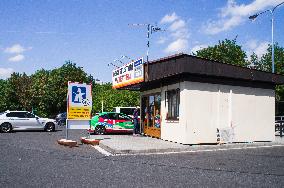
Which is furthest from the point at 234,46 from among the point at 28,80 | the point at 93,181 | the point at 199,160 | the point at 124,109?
the point at 93,181

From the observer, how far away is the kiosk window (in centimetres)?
1634

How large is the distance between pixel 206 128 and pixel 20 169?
9.47m

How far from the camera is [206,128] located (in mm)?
15727

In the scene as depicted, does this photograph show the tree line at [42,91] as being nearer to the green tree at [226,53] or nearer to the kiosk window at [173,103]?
the green tree at [226,53]

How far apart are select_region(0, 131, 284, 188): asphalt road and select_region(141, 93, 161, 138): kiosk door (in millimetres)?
6593

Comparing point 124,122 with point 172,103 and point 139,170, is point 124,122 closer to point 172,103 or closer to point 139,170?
point 172,103

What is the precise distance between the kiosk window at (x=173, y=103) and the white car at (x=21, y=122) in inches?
480

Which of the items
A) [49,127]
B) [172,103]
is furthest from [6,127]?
[172,103]

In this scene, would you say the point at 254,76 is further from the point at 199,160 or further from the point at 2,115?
the point at 2,115

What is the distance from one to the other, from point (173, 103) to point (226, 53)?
4561cm

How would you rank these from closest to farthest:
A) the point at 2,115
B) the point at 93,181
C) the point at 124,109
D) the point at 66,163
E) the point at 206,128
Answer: the point at 93,181, the point at 66,163, the point at 206,128, the point at 2,115, the point at 124,109

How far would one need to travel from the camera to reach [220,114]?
16.2 metres

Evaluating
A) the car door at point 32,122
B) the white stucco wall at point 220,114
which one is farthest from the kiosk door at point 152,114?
the car door at point 32,122

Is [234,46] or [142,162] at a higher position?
[234,46]
